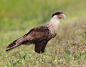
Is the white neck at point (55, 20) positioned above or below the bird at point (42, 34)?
above

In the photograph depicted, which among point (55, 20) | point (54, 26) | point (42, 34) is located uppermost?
point (55, 20)

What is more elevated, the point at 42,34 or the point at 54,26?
the point at 54,26

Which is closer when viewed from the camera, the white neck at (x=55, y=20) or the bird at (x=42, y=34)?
the bird at (x=42, y=34)

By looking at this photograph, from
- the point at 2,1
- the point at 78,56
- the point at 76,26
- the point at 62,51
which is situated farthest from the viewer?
the point at 2,1

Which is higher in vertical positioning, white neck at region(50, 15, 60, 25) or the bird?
white neck at region(50, 15, 60, 25)

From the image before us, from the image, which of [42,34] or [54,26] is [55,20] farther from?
[42,34]

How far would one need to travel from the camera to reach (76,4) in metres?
15.2

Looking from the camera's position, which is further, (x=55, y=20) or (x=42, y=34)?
(x=55, y=20)

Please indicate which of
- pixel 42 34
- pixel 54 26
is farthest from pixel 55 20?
pixel 42 34

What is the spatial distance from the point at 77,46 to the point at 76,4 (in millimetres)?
10927

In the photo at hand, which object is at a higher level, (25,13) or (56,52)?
(25,13)

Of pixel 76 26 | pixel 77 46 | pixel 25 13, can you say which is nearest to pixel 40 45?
pixel 77 46

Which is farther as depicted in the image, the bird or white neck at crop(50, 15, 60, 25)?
white neck at crop(50, 15, 60, 25)

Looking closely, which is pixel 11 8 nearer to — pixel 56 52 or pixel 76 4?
pixel 76 4
